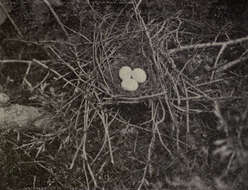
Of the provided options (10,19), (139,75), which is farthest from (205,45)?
(10,19)

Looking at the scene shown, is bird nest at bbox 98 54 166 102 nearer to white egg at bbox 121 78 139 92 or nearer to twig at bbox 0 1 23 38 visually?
white egg at bbox 121 78 139 92

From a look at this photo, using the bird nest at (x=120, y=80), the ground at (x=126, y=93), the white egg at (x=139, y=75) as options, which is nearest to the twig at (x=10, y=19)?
the ground at (x=126, y=93)

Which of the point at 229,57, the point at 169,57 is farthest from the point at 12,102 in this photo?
the point at 229,57

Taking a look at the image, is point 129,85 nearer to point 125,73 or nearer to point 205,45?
point 125,73

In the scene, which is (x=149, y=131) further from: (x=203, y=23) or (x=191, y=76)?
(x=203, y=23)

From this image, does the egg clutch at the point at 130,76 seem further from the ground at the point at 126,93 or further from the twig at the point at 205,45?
Result: the twig at the point at 205,45
